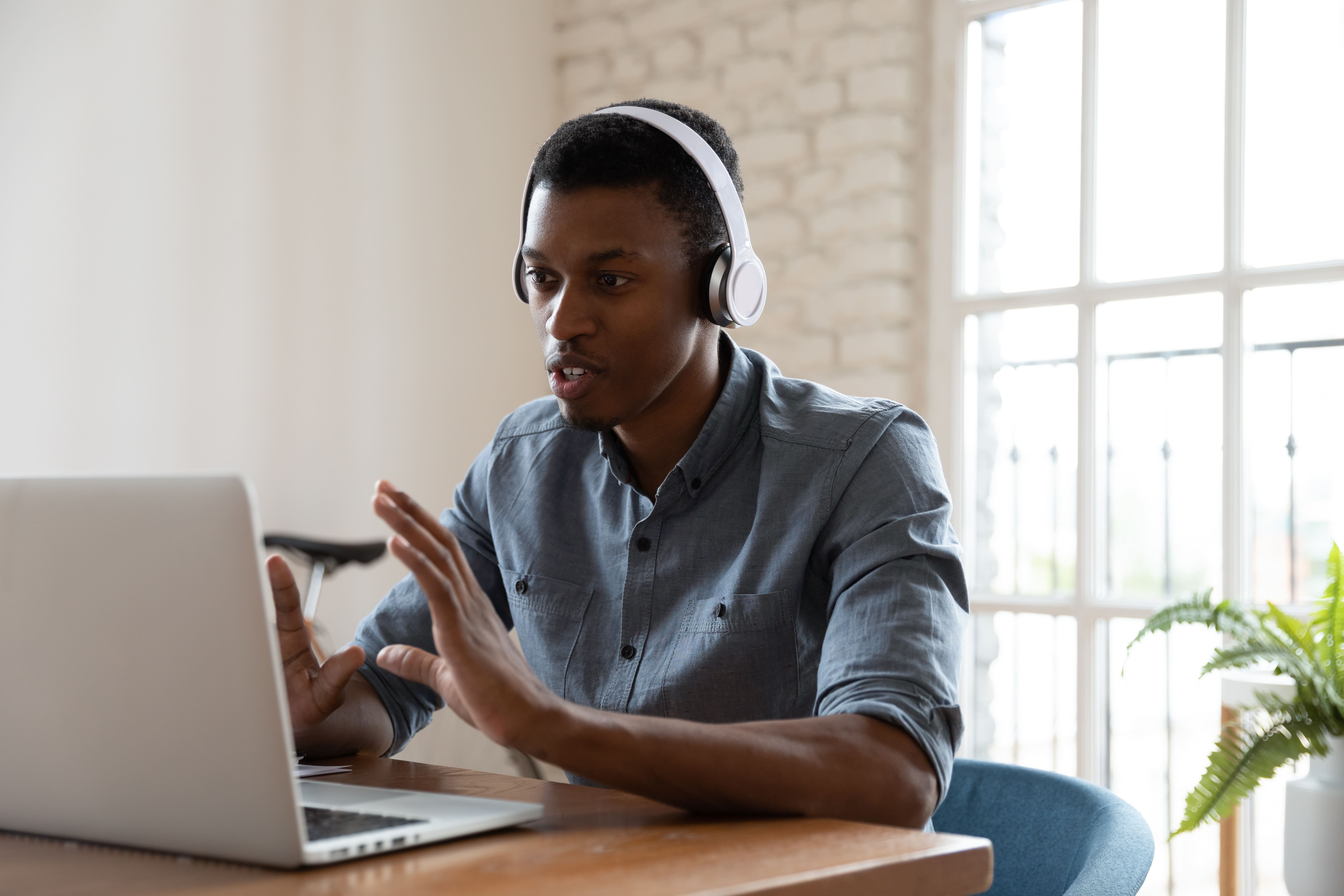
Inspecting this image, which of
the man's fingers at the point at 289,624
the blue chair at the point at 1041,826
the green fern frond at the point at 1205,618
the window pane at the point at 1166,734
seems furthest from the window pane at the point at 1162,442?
the man's fingers at the point at 289,624

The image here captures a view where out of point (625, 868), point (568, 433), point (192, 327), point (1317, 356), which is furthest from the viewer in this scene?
point (192, 327)

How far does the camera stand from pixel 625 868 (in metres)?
0.68

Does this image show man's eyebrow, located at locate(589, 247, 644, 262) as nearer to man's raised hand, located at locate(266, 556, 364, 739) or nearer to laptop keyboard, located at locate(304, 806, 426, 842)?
man's raised hand, located at locate(266, 556, 364, 739)

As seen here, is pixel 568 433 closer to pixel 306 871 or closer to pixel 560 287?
pixel 560 287

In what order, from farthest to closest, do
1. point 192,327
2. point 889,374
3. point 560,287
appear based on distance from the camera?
point 889,374 < point 192,327 < point 560,287

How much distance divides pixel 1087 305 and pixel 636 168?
1575 mm

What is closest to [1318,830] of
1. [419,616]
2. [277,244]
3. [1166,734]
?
[1166,734]

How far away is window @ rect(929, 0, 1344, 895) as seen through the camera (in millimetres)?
2377

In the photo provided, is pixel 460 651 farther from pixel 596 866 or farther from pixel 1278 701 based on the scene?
pixel 1278 701

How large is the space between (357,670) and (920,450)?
23.9 inches

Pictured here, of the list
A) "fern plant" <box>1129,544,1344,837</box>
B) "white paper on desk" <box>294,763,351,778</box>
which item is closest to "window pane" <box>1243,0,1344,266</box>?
"fern plant" <box>1129,544,1344,837</box>

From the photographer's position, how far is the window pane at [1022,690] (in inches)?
Result: 104

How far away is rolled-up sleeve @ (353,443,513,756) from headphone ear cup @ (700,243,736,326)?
327 millimetres

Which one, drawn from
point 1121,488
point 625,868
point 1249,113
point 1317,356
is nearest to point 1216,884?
point 1121,488
